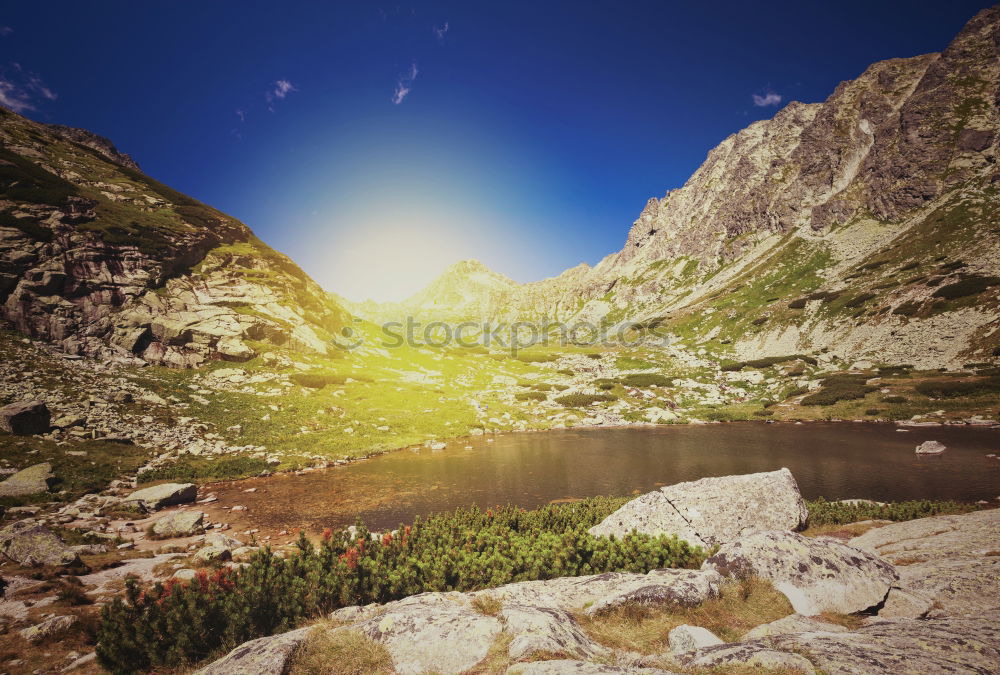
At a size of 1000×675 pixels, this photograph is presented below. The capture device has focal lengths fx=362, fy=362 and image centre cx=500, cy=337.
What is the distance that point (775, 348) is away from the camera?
267 feet

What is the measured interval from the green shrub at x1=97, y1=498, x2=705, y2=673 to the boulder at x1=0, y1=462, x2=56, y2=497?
15516 millimetres

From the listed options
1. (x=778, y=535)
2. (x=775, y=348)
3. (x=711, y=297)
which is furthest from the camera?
(x=711, y=297)

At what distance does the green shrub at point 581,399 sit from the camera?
60062 mm

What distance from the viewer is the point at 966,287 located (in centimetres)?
5894

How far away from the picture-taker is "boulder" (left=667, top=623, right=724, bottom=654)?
7.66 meters

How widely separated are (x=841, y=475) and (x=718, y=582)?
81.6ft

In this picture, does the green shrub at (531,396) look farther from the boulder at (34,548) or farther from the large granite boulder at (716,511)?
the boulder at (34,548)

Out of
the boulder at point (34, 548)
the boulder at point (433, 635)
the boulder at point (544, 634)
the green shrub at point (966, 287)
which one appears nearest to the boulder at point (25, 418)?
the boulder at point (34, 548)

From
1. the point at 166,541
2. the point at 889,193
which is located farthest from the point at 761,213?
the point at 166,541

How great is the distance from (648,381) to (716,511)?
182 ft

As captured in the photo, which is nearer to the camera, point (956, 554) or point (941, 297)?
point (956, 554)

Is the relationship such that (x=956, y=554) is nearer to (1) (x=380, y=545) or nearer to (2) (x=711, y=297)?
(1) (x=380, y=545)

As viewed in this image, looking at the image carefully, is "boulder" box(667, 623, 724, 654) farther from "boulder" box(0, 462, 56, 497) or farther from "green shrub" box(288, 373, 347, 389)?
"green shrub" box(288, 373, 347, 389)

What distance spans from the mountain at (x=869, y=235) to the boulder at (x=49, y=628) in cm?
8594
